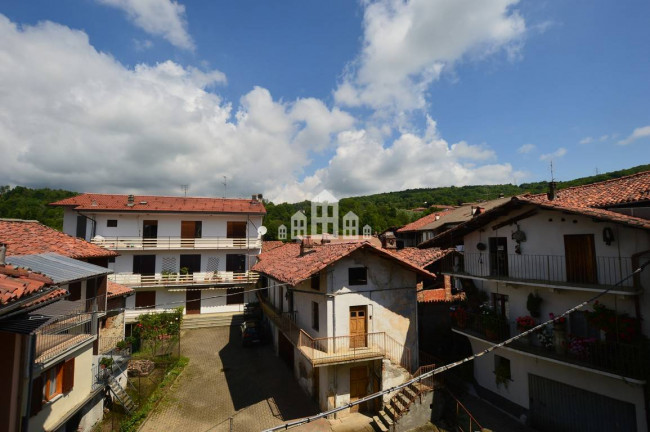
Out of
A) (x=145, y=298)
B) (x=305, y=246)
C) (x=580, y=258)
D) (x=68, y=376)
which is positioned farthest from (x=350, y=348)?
(x=145, y=298)

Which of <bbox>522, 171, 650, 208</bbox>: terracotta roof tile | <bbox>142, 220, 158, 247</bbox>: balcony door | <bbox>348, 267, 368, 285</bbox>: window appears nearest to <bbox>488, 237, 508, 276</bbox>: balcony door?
<bbox>522, 171, 650, 208</bbox>: terracotta roof tile

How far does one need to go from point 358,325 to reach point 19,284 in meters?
12.3

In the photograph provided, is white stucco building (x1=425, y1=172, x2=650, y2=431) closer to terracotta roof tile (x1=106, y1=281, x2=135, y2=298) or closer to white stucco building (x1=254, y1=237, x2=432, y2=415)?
white stucco building (x1=254, y1=237, x2=432, y2=415)

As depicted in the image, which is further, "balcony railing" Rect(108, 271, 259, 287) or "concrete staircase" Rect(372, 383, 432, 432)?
"balcony railing" Rect(108, 271, 259, 287)

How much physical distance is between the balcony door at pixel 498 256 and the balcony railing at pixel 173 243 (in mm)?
20912

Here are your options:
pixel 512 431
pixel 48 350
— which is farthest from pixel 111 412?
pixel 512 431

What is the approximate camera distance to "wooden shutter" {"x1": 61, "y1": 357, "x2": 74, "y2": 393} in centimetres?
1260

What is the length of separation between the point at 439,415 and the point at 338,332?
5.73m

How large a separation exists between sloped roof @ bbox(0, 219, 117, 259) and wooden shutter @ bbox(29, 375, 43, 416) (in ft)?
19.4

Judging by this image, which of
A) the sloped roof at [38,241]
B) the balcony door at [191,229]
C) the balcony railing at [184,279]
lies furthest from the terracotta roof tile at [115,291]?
the balcony door at [191,229]

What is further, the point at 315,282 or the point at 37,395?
the point at 315,282

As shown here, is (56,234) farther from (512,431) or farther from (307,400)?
(512,431)

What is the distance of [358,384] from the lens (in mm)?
14945

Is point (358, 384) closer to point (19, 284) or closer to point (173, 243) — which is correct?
point (19, 284)
